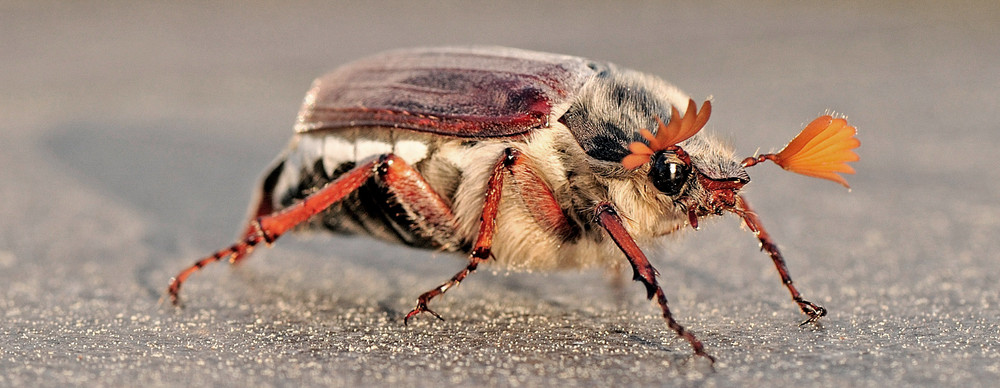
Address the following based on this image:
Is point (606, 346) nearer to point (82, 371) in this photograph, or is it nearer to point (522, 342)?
point (522, 342)

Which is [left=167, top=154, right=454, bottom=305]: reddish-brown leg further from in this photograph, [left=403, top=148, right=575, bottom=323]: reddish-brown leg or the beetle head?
the beetle head

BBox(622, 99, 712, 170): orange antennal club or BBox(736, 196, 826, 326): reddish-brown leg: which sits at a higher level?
BBox(622, 99, 712, 170): orange antennal club

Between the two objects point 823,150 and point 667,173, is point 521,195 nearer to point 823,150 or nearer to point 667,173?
point 667,173

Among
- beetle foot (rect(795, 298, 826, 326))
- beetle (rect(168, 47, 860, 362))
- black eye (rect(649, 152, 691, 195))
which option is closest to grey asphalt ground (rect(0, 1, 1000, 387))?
beetle foot (rect(795, 298, 826, 326))

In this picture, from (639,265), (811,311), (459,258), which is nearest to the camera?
(639,265)

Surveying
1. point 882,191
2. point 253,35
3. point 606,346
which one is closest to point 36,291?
point 606,346

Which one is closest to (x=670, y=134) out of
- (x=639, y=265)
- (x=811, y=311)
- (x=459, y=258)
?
(x=639, y=265)
